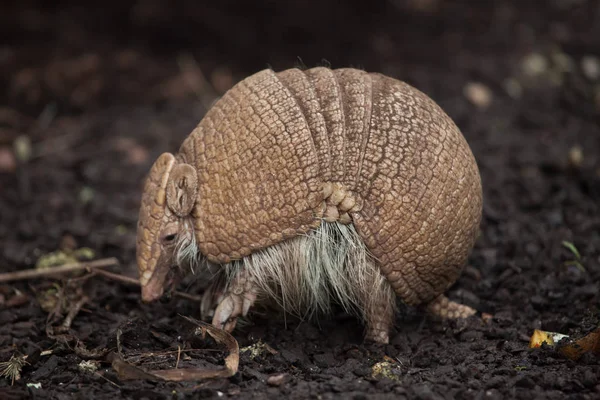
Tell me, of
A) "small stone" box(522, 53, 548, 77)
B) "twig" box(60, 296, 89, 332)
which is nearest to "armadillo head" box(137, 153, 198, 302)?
"twig" box(60, 296, 89, 332)

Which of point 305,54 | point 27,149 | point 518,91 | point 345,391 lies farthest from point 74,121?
point 345,391

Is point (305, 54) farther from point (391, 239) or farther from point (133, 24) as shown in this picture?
point (391, 239)

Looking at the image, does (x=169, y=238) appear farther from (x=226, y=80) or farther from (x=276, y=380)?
(x=226, y=80)

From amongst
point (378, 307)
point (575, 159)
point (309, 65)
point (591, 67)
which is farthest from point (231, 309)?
point (591, 67)

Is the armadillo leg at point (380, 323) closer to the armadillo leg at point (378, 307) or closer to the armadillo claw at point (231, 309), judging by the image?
the armadillo leg at point (378, 307)

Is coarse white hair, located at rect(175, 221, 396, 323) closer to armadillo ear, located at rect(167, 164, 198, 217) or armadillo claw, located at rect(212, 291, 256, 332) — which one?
armadillo claw, located at rect(212, 291, 256, 332)

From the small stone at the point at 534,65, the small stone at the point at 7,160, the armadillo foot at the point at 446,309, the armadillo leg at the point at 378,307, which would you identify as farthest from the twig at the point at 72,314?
the small stone at the point at 534,65
